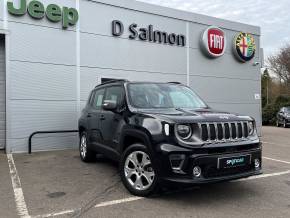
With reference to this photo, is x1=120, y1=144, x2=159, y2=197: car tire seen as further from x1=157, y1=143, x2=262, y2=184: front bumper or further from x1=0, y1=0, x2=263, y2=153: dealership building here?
x1=0, y1=0, x2=263, y2=153: dealership building

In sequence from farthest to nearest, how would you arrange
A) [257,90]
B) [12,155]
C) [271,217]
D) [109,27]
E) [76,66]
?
[257,90] → [109,27] → [76,66] → [12,155] → [271,217]

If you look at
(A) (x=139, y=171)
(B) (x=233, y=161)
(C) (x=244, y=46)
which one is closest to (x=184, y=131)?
(B) (x=233, y=161)

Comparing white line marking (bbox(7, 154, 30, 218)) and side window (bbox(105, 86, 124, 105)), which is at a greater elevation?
side window (bbox(105, 86, 124, 105))

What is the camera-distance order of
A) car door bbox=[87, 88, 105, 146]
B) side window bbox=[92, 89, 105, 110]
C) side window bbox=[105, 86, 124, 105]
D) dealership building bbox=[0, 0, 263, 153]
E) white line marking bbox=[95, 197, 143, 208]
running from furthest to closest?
dealership building bbox=[0, 0, 263, 153]
side window bbox=[92, 89, 105, 110]
car door bbox=[87, 88, 105, 146]
side window bbox=[105, 86, 124, 105]
white line marking bbox=[95, 197, 143, 208]

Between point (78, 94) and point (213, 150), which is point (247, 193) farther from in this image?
point (78, 94)

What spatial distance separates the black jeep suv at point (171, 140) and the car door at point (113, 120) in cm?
2

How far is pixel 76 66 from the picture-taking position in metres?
11.6

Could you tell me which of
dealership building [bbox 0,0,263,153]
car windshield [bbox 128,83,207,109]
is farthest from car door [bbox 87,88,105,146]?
dealership building [bbox 0,0,263,153]

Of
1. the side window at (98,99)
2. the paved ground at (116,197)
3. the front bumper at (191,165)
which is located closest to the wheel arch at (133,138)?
the front bumper at (191,165)

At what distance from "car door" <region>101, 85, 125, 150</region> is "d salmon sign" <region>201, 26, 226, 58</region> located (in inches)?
322

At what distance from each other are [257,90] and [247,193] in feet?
40.0

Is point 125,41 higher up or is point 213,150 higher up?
point 125,41

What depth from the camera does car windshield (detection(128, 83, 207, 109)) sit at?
21.0 ft

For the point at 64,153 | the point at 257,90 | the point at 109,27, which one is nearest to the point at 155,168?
the point at 64,153
